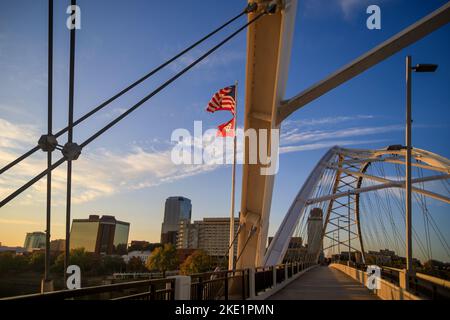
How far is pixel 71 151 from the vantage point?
13.6 feet

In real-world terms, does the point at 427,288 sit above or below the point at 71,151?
below

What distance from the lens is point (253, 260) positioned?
16922 mm

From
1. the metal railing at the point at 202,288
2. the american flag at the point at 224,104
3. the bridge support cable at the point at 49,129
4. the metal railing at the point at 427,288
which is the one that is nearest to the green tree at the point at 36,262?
the american flag at the point at 224,104

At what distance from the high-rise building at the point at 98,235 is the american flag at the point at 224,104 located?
77637mm

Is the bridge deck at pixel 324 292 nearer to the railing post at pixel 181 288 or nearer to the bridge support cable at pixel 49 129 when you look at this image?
the railing post at pixel 181 288

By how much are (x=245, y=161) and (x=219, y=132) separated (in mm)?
2786

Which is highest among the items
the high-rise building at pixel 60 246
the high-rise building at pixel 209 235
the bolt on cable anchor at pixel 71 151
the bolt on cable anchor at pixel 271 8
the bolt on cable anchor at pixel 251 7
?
the bolt on cable anchor at pixel 271 8

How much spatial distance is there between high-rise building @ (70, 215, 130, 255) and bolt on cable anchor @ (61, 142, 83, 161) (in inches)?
3421

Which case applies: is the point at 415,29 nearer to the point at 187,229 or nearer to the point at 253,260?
the point at 253,260

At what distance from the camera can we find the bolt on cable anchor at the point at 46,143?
13.2 feet

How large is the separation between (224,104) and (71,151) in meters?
11.8

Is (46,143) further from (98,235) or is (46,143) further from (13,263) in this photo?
(98,235)

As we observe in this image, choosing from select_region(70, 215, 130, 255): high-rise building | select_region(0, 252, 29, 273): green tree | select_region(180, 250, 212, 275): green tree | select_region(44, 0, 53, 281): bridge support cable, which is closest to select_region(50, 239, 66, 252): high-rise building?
select_region(44, 0, 53, 281): bridge support cable

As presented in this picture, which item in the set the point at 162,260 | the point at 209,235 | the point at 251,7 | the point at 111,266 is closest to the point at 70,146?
the point at 251,7
